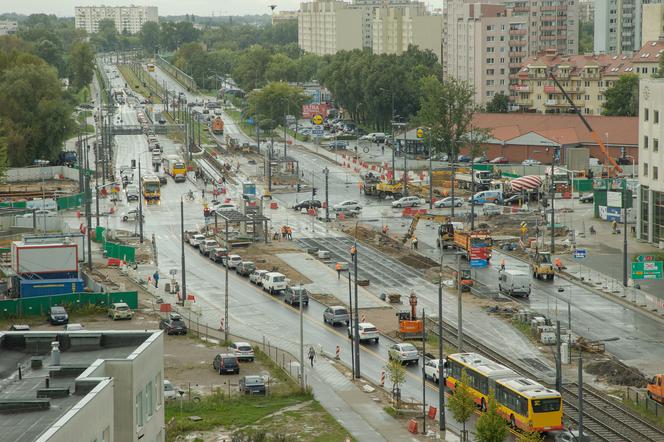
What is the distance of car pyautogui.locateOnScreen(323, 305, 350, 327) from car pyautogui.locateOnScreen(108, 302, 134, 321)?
384 inches

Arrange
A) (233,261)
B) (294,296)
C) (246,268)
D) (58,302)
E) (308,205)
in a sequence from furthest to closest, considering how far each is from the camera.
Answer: (308,205) → (233,261) → (246,268) → (294,296) → (58,302)

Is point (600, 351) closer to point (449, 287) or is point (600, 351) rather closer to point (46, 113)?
point (449, 287)

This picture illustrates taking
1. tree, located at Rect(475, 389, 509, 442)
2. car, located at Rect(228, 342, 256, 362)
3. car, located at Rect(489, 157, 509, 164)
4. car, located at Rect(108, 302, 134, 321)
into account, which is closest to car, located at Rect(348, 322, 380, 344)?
car, located at Rect(228, 342, 256, 362)

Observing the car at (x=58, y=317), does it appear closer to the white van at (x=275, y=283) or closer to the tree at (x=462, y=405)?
the white van at (x=275, y=283)

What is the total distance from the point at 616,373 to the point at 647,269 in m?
14.4

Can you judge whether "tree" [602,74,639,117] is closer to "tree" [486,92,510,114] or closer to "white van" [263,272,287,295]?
"tree" [486,92,510,114]

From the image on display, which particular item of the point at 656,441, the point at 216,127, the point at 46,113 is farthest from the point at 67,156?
the point at 656,441

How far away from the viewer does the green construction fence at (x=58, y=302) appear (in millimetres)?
66312

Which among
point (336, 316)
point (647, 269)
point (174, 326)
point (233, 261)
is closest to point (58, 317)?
point (174, 326)

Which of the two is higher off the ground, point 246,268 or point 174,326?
point 246,268

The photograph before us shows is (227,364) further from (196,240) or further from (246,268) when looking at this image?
(196,240)

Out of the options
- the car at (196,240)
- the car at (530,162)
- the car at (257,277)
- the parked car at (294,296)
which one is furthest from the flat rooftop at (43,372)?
the car at (530,162)

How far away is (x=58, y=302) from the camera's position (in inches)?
2660

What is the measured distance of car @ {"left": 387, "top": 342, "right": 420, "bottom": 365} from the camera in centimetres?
5516
